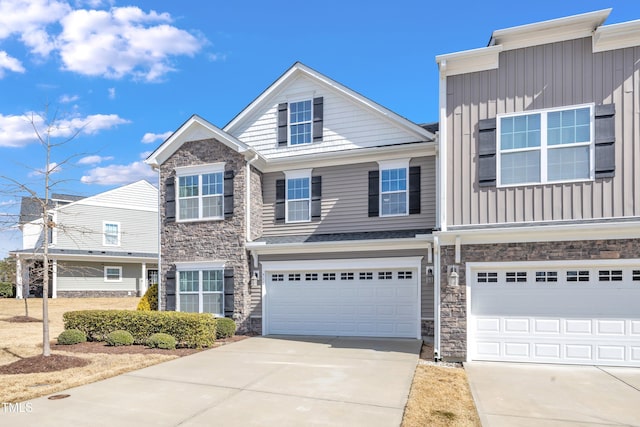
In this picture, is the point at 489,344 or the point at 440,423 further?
the point at 489,344

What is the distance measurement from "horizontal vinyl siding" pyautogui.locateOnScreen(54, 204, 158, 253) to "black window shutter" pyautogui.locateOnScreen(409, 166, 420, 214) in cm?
2000

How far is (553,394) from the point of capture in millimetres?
6574

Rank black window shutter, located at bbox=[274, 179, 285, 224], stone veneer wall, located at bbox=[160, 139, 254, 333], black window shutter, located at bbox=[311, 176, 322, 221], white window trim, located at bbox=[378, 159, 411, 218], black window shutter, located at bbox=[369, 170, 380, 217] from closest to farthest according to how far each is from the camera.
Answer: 1. white window trim, located at bbox=[378, 159, 411, 218]
2. black window shutter, located at bbox=[369, 170, 380, 217]
3. stone veneer wall, located at bbox=[160, 139, 254, 333]
4. black window shutter, located at bbox=[311, 176, 322, 221]
5. black window shutter, located at bbox=[274, 179, 285, 224]

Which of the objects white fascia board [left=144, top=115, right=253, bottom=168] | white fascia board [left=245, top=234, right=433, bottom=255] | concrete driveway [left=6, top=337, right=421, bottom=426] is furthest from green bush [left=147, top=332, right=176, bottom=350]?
white fascia board [left=144, top=115, right=253, bottom=168]

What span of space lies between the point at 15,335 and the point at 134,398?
31.4 feet

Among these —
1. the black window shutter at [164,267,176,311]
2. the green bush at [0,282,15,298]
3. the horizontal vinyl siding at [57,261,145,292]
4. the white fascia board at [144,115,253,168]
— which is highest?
the white fascia board at [144,115,253,168]

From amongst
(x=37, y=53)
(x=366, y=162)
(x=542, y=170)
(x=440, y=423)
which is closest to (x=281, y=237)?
(x=366, y=162)

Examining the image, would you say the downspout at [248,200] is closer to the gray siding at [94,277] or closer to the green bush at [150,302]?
the green bush at [150,302]

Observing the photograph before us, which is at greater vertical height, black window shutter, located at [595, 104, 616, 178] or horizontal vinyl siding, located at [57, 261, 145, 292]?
black window shutter, located at [595, 104, 616, 178]

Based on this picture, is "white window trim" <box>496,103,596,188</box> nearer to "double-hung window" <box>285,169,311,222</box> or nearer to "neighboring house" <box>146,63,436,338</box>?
"neighboring house" <box>146,63,436,338</box>

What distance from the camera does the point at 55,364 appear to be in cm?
843

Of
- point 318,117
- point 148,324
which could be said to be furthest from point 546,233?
point 148,324

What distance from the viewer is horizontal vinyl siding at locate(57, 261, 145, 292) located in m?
24.3

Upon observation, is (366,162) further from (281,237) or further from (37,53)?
(37,53)
